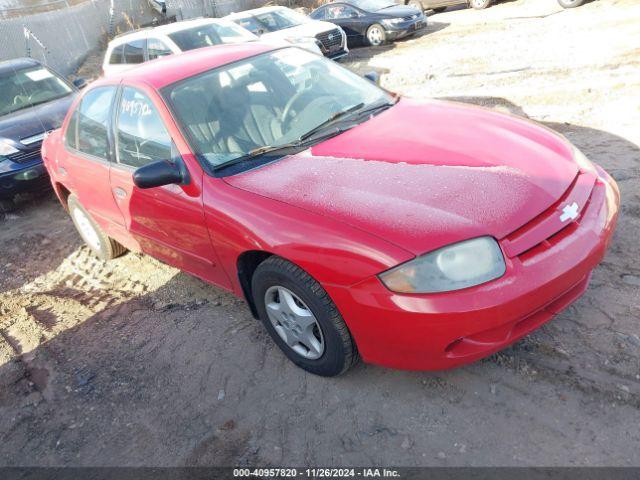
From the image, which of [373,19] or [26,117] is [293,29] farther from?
[26,117]

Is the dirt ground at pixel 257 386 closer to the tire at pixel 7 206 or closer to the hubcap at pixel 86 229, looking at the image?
the hubcap at pixel 86 229

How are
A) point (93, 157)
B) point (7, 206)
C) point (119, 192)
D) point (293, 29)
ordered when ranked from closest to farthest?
point (119, 192), point (93, 157), point (7, 206), point (293, 29)

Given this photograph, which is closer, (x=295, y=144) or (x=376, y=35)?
(x=295, y=144)

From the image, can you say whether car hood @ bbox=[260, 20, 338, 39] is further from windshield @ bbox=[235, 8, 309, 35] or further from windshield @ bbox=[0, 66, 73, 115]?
windshield @ bbox=[0, 66, 73, 115]

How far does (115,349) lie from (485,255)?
2583 millimetres

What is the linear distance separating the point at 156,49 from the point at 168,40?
0.30m

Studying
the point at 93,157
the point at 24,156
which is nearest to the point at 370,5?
the point at 24,156

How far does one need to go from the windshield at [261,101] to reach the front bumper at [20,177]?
4055 millimetres

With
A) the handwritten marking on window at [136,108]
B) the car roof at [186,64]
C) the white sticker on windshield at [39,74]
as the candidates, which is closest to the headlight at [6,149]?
the white sticker on windshield at [39,74]

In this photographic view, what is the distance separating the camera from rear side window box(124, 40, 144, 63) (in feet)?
30.6

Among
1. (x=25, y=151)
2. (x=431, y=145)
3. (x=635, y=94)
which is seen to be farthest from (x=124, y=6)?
(x=431, y=145)

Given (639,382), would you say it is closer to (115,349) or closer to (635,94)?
(115,349)

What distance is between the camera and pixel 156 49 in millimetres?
9133

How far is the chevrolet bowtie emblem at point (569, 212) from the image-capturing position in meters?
2.39
